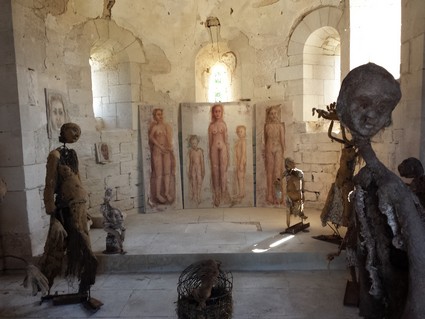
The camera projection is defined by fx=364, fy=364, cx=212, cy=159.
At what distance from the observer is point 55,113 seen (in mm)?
5648

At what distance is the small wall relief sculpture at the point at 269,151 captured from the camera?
24.1ft

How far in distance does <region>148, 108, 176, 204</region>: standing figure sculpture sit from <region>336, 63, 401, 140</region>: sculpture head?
6.05m

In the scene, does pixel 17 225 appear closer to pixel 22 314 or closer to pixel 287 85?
pixel 22 314

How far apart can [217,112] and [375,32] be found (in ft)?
10.7

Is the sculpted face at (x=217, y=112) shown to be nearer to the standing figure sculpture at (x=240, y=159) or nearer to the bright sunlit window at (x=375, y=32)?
the standing figure sculpture at (x=240, y=159)

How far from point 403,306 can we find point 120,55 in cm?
684

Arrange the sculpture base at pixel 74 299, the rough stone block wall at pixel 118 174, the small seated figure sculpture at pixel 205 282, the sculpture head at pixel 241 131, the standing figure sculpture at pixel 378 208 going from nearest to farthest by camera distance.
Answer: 1. the standing figure sculpture at pixel 378 208
2. the small seated figure sculpture at pixel 205 282
3. the sculpture base at pixel 74 299
4. the rough stone block wall at pixel 118 174
5. the sculpture head at pixel 241 131

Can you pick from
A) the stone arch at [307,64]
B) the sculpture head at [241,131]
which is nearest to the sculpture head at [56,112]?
the sculpture head at [241,131]

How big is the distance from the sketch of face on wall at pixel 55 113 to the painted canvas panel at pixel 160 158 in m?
1.88

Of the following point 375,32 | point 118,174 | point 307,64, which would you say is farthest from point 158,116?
point 375,32

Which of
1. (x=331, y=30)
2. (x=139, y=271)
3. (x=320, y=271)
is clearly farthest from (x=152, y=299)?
(x=331, y=30)

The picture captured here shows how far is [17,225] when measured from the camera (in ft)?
15.9

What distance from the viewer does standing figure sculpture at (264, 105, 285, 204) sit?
7355mm

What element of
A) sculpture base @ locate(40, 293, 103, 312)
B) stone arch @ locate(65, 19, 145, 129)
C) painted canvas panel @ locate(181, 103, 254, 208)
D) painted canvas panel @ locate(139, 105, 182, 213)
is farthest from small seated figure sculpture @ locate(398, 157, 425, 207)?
stone arch @ locate(65, 19, 145, 129)
